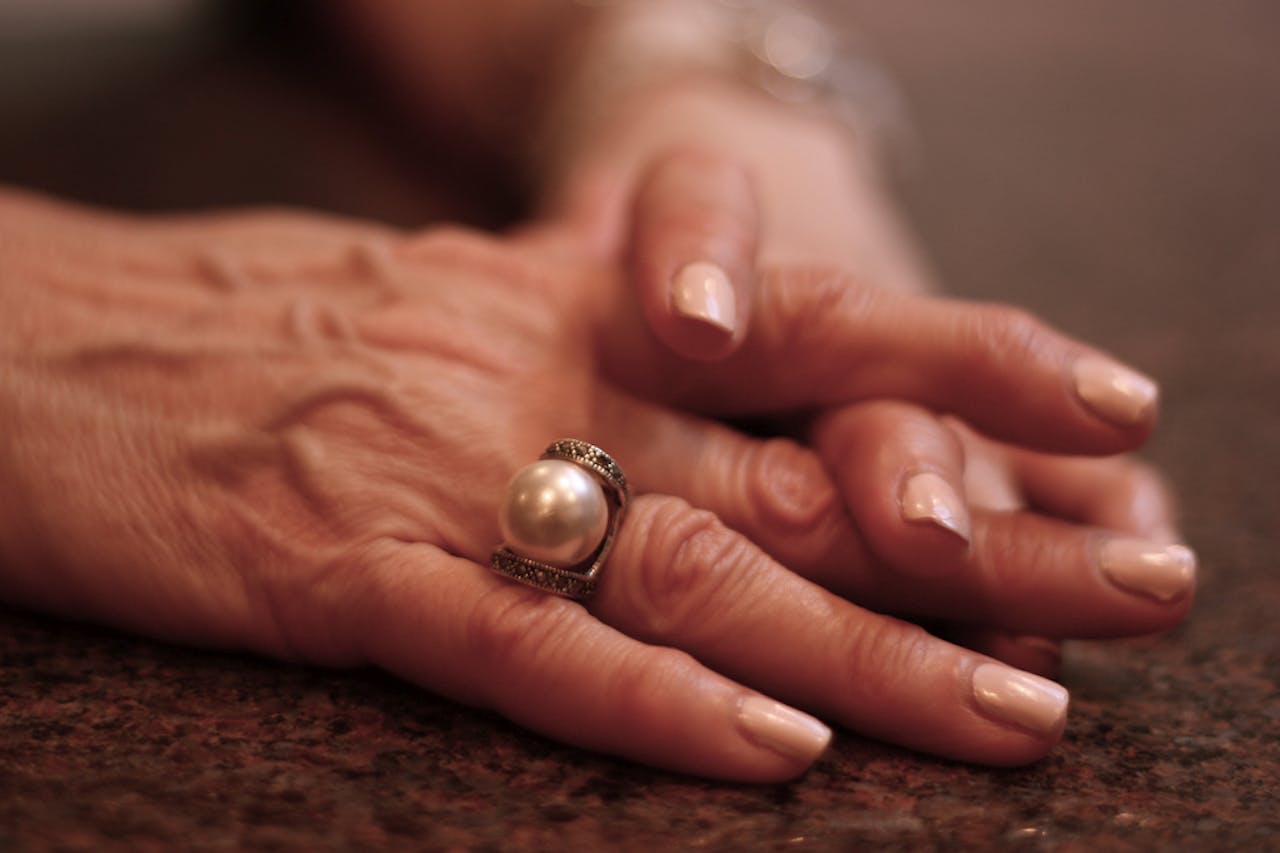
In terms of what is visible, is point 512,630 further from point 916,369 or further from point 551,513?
point 916,369

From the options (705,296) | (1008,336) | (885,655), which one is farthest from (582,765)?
(1008,336)

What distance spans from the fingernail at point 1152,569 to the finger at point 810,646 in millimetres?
118

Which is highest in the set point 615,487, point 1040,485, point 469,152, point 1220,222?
point 1220,222

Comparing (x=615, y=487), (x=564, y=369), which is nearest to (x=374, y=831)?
(x=615, y=487)

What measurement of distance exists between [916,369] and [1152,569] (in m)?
0.21

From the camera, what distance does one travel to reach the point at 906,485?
0.71 meters

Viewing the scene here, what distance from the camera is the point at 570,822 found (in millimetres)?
572

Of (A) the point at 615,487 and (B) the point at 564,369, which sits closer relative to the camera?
(A) the point at 615,487

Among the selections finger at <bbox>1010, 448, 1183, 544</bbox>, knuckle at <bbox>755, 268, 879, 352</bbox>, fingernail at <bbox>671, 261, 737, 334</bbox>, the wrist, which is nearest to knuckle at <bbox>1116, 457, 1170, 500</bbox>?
finger at <bbox>1010, 448, 1183, 544</bbox>

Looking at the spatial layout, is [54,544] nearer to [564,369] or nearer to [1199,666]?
[564,369]

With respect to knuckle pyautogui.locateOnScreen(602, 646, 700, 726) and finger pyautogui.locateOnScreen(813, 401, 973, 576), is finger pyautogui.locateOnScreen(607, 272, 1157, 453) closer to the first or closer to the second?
finger pyautogui.locateOnScreen(813, 401, 973, 576)

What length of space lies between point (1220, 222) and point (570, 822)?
1688mm

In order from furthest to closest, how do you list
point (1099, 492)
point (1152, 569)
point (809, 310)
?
A: 1. point (1099, 492)
2. point (809, 310)
3. point (1152, 569)

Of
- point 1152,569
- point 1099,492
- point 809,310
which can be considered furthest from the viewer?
point 1099,492
